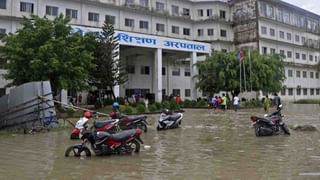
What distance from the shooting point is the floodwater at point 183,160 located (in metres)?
7.97

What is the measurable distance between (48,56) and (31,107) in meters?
9.21

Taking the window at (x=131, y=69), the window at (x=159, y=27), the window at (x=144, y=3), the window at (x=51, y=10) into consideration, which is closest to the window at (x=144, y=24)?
the window at (x=159, y=27)

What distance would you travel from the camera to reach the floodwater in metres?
7.97

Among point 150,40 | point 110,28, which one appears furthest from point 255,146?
point 150,40

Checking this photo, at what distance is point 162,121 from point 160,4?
39353 millimetres

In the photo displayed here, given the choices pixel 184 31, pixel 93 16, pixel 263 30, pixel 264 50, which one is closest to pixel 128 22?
pixel 93 16

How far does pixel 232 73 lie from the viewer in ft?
143

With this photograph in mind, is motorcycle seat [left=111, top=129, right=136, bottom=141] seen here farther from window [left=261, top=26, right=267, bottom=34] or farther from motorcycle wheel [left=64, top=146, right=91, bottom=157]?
window [left=261, top=26, right=267, bottom=34]

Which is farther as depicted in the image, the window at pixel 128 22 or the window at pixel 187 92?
the window at pixel 187 92

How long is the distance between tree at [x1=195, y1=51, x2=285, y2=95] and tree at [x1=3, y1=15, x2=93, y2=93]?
62.2 feet

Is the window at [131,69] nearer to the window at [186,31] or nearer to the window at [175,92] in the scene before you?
the window at [175,92]

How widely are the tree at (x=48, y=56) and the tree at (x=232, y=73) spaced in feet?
62.2

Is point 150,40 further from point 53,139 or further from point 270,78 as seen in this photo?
point 53,139

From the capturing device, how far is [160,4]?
5494cm
